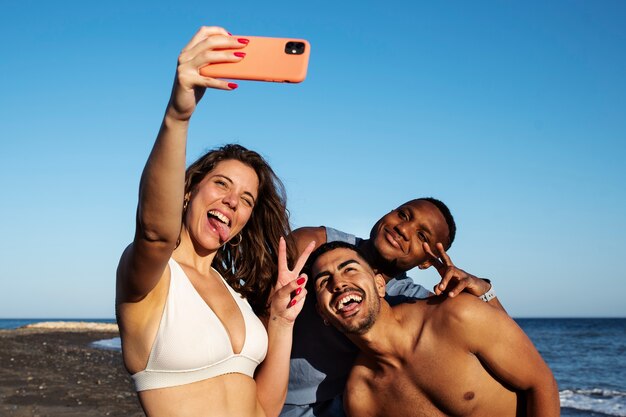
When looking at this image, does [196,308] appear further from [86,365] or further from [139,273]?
[86,365]

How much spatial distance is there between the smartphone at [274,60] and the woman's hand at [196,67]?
64 millimetres

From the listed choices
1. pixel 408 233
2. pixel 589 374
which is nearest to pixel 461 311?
pixel 408 233

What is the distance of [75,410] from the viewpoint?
34.8 ft

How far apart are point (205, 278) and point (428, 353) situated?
1563mm

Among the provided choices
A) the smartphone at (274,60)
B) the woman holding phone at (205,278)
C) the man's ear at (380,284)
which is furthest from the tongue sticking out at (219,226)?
the smartphone at (274,60)

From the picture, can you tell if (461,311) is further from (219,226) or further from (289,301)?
(219,226)

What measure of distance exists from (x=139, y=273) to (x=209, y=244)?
121 centimetres

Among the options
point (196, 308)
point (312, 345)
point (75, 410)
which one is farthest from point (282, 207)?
point (75, 410)

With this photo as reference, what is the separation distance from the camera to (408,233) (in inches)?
202

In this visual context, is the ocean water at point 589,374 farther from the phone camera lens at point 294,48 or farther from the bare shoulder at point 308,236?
the phone camera lens at point 294,48

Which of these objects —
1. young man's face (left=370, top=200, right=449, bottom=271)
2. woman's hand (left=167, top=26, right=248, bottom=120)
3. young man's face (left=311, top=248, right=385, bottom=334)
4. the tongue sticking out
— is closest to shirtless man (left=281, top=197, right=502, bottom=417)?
young man's face (left=370, top=200, right=449, bottom=271)

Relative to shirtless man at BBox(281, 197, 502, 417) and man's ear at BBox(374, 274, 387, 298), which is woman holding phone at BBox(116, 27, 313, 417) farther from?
man's ear at BBox(374, 274, 387, 298)

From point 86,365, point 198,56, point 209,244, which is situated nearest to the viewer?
point 198,56

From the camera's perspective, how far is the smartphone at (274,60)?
258cm
